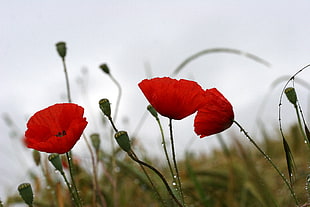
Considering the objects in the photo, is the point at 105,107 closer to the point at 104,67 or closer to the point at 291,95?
the point at 291,95

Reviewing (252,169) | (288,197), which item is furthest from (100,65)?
(288,197)

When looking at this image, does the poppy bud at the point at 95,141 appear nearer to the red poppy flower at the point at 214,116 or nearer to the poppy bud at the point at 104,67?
the poppy bud at the point at 104,67

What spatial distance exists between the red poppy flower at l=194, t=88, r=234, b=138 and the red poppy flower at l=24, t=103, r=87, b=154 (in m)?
0.23

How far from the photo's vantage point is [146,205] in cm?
232

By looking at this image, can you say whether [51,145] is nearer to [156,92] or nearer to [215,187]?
[156,92]

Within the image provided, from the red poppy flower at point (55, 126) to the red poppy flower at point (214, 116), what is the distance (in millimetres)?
230

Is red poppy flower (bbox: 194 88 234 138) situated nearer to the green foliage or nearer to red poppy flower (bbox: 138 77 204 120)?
red poppy flower (bbox: 138 77 204 120)

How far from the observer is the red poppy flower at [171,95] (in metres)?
0.86

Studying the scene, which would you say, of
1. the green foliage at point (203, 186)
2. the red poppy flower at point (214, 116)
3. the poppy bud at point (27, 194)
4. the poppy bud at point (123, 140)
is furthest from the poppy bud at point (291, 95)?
the green foliage at point (203, 186)

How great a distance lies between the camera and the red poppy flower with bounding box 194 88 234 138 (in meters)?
0.92

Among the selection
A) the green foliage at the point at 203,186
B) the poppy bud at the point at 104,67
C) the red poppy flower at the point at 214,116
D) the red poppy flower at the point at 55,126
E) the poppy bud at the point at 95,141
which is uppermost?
the poppy bud at the point at 104,67

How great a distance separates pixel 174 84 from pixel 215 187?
1.33 m

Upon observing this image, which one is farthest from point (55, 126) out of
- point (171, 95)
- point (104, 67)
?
point (104, 67)

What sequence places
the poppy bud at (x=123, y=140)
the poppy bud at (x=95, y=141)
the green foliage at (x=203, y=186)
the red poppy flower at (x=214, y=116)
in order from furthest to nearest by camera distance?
the green foliage at (x=203, y=186), the poppy bud at (x=95, y=141), the red poppy flower at (x=214, y=116), the poppy bud at (x=123, y=140)
